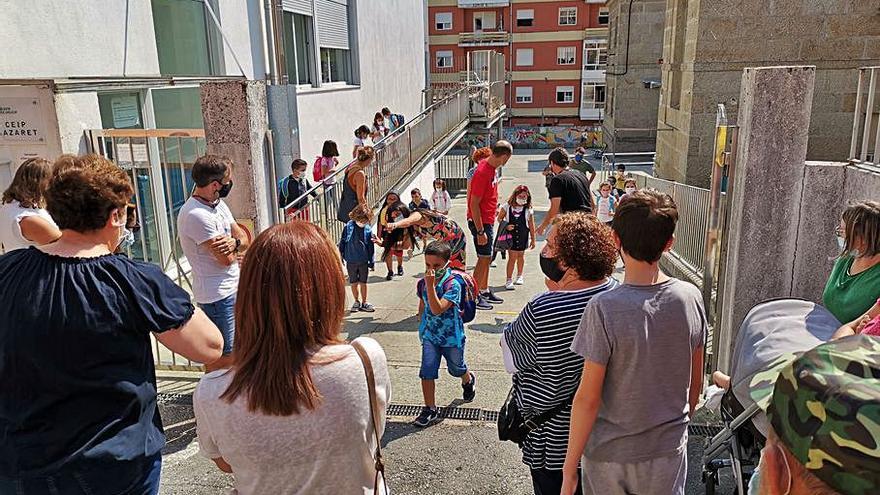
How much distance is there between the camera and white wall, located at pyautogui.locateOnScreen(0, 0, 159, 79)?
559cm

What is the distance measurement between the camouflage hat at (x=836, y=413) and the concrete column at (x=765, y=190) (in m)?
3.32

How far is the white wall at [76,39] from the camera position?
5.59 meters

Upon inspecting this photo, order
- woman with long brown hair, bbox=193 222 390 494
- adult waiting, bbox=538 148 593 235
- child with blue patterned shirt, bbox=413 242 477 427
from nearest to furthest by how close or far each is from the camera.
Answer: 1. woman with long brown hair, bbox=193 222 390 494
2. child with blue patterned shirt, bbox=413 242 477 427
3. adult waiting, bbox=538 148 593 235

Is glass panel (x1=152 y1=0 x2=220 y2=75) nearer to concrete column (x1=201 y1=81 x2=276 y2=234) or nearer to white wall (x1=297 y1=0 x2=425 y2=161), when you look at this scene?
white wall (x1=297 y1=0 x2=425 y2=161)

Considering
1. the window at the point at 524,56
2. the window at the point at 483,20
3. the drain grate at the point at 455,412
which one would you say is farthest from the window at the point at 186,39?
the window at the point at 483,20

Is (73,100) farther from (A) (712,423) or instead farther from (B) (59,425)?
(A) (712,423)

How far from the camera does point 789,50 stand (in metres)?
9.71

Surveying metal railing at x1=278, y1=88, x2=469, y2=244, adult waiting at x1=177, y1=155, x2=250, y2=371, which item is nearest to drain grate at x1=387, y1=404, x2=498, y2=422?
adult waiting at x1=177, y1=155, x2=250, y2=371

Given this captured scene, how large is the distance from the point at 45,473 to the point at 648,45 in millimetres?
24755

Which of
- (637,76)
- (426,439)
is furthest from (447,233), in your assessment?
(637,76)

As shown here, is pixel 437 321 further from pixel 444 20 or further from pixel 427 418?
pixel 444 20

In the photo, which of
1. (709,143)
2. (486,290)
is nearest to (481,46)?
(709,143)

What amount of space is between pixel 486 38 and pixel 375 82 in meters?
27.9

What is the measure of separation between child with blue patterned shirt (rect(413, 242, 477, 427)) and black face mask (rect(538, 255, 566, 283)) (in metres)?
1.13
